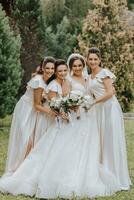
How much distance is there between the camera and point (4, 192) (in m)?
8.07

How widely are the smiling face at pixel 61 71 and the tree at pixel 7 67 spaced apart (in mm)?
7232

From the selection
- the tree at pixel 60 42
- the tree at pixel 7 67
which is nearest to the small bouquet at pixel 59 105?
the tree at pixel 7 67

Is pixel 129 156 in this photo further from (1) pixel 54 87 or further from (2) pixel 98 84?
(1) pixel 54 87

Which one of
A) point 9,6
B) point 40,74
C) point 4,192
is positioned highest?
point 9,6

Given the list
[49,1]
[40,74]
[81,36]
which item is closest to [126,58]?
[81,36]

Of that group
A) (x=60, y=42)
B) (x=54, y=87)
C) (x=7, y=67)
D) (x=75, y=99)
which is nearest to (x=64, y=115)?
(x=75, y=99)

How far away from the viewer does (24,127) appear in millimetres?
8664

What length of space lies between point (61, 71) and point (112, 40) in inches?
585

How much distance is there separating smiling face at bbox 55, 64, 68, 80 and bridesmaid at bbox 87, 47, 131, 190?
45 centimetres

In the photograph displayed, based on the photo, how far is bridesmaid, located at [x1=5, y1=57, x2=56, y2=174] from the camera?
8.43 m

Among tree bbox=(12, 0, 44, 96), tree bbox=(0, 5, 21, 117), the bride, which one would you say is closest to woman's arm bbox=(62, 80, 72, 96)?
the bride

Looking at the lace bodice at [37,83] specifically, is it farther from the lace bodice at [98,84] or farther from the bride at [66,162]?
the lace bodice at [98,84]

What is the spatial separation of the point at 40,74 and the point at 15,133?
1.00 meters

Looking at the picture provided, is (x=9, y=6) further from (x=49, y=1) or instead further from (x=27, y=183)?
(x=27, y=183)
